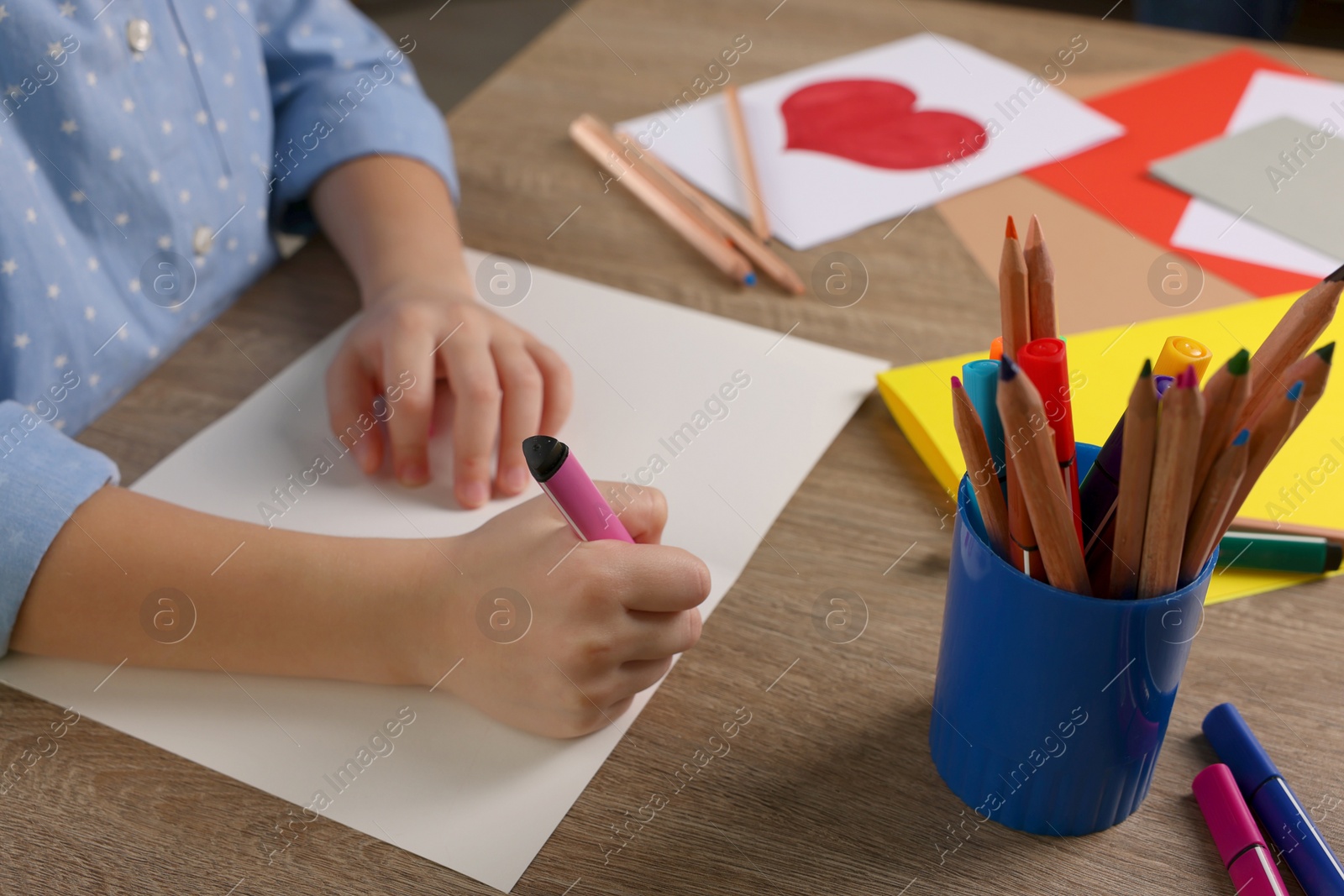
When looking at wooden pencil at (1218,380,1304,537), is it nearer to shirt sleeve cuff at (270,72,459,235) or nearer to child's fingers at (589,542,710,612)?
child's fingers at (589,542,710,612)

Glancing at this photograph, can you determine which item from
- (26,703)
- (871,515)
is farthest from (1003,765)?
(26,703)

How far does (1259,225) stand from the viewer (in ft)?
2.41

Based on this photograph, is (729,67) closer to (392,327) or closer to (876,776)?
(392,327)

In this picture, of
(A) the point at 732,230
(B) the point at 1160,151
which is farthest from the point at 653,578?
(B) the point at 1160,151

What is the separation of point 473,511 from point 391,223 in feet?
0.91

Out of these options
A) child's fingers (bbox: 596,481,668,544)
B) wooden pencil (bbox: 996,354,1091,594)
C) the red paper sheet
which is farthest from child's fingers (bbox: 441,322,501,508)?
the red paper sheet

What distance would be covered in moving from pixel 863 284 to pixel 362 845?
47 centimetres

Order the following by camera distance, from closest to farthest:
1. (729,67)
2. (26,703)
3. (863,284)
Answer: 1. (26,703)
2. (863,284)
3. (729,67)

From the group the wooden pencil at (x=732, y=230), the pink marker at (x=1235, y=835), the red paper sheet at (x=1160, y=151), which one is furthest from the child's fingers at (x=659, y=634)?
the red paper sheet at (x=1160, y=151)

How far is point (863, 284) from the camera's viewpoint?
27.8 inches

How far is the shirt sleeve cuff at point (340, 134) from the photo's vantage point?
0.79 m

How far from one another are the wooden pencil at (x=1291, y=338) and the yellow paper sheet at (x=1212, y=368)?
19cm

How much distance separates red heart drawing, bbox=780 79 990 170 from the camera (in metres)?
0.83

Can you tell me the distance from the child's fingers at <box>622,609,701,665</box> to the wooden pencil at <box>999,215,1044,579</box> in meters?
0.15
